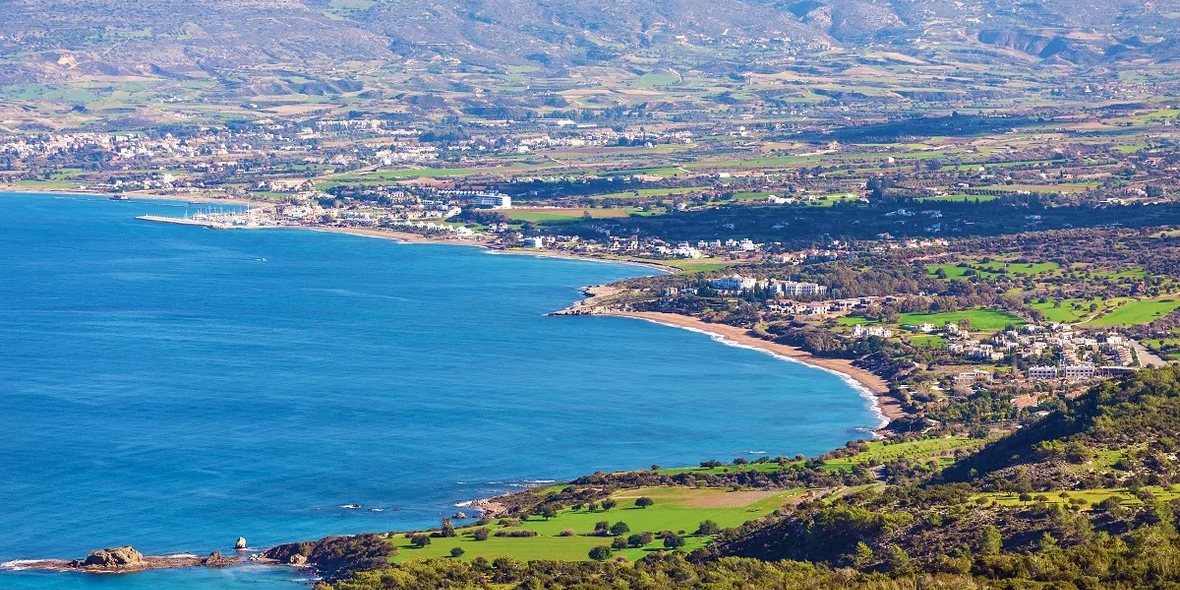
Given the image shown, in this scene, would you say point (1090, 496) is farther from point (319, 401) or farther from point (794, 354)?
point (794, 354)

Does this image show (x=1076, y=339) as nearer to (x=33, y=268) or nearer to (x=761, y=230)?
(x=761, y=230)

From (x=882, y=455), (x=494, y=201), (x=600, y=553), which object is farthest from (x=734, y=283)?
(x=600, y=553)

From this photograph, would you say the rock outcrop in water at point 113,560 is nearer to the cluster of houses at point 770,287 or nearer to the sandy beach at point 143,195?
the cluster of houses at point 770,287

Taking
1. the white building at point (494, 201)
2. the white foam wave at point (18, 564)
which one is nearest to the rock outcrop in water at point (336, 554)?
the white foam wave at point (18, 564)

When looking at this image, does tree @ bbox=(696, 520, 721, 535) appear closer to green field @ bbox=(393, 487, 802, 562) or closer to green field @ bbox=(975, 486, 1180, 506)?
green field @ bbox=(393, 487, 802, 562)

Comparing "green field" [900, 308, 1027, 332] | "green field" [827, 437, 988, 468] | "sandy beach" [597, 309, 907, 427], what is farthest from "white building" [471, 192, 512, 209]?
"green field" [827, 437, 988, 468]

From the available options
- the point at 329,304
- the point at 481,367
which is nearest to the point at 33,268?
the point at 329,304
